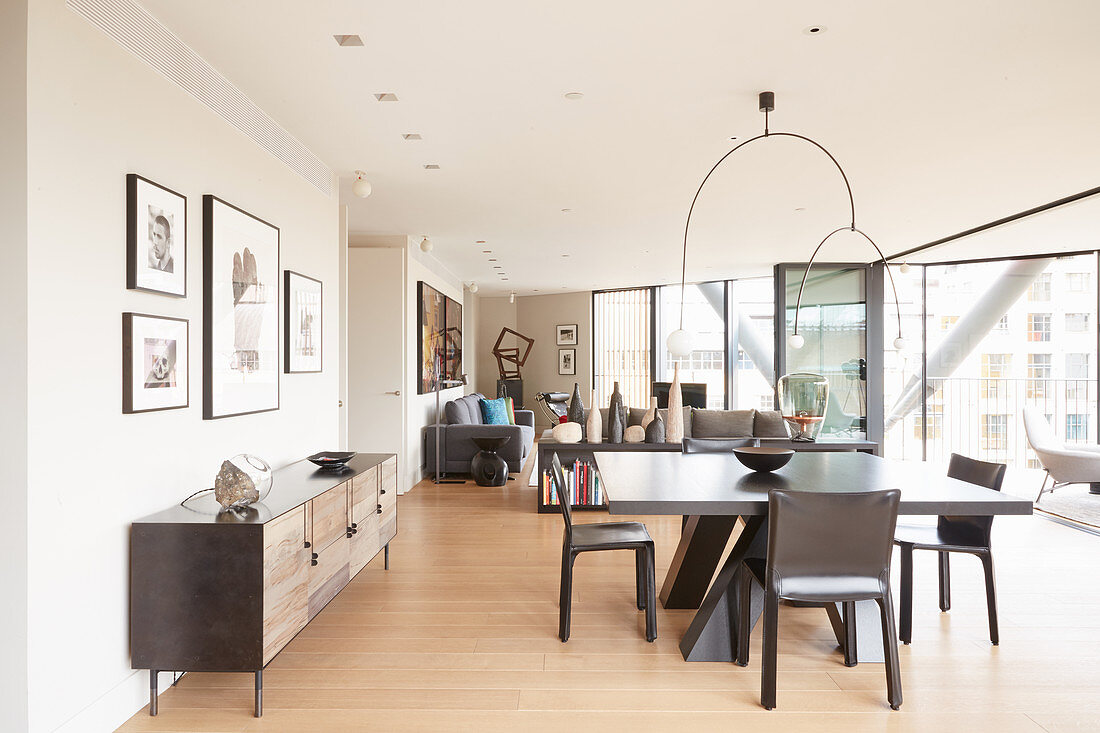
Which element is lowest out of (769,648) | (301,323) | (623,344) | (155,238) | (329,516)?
(769,648)

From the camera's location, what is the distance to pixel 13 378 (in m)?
2.12

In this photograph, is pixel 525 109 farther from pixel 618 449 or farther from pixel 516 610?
pixel 618 449

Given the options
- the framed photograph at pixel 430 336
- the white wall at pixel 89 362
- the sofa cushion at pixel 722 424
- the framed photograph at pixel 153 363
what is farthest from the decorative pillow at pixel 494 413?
the framed photograph at pixel 153 363

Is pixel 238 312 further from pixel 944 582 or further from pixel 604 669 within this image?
pixel 944 582

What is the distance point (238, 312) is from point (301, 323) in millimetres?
865

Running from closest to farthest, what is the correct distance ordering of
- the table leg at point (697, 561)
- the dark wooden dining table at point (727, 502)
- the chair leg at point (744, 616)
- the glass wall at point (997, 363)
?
the dark wooden dining table at point (727, 502), the chair leg at point (744, 616), the table leg at point (697, 561), the glass wall at point (997, 363)

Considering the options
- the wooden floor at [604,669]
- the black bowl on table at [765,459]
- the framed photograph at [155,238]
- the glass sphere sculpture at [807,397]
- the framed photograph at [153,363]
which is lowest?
the wooden floor at [604,669]

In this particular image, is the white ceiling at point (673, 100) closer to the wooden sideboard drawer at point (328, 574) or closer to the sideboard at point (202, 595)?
the sideboard at point (202, 595)

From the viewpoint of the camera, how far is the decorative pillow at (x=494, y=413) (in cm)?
899

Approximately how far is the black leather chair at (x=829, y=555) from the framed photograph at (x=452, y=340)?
6943 millimetres

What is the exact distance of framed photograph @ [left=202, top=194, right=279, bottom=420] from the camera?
3182 mm

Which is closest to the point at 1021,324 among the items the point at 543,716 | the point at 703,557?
the point at 703,557

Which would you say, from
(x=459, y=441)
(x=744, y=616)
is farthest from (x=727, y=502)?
(x=459, y=441)

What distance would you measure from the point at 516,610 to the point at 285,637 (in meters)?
1.31
